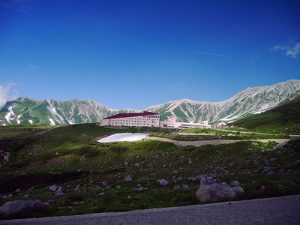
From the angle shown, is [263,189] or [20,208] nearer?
[20,208]

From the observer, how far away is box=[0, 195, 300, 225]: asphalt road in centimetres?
1565

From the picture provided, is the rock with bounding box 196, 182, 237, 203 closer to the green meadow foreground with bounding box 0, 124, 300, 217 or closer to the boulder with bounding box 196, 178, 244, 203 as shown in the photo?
the boulder with bounding box 196, 178, 244, 203

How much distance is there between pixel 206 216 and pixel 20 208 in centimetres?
1114

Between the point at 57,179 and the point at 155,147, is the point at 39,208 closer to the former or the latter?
the point at 57,179

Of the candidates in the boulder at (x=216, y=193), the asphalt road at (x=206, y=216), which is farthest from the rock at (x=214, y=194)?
the asphalt road at (x=206, y=216)

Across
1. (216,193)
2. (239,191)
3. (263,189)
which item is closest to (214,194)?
(216,193)

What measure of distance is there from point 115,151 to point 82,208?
70.2m

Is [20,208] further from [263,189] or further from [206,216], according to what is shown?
[263,189]

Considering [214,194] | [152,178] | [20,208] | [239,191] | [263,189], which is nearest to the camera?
[20,208]

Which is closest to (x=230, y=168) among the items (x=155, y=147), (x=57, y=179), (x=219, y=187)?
(x=219, y=187)

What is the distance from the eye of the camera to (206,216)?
1670cm

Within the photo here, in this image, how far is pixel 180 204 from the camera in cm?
2052

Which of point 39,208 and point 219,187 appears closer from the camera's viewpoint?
point 39,208

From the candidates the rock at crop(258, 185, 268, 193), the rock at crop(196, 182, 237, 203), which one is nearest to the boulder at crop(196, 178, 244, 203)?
the rock at crop(196, 182, 237, 203)
